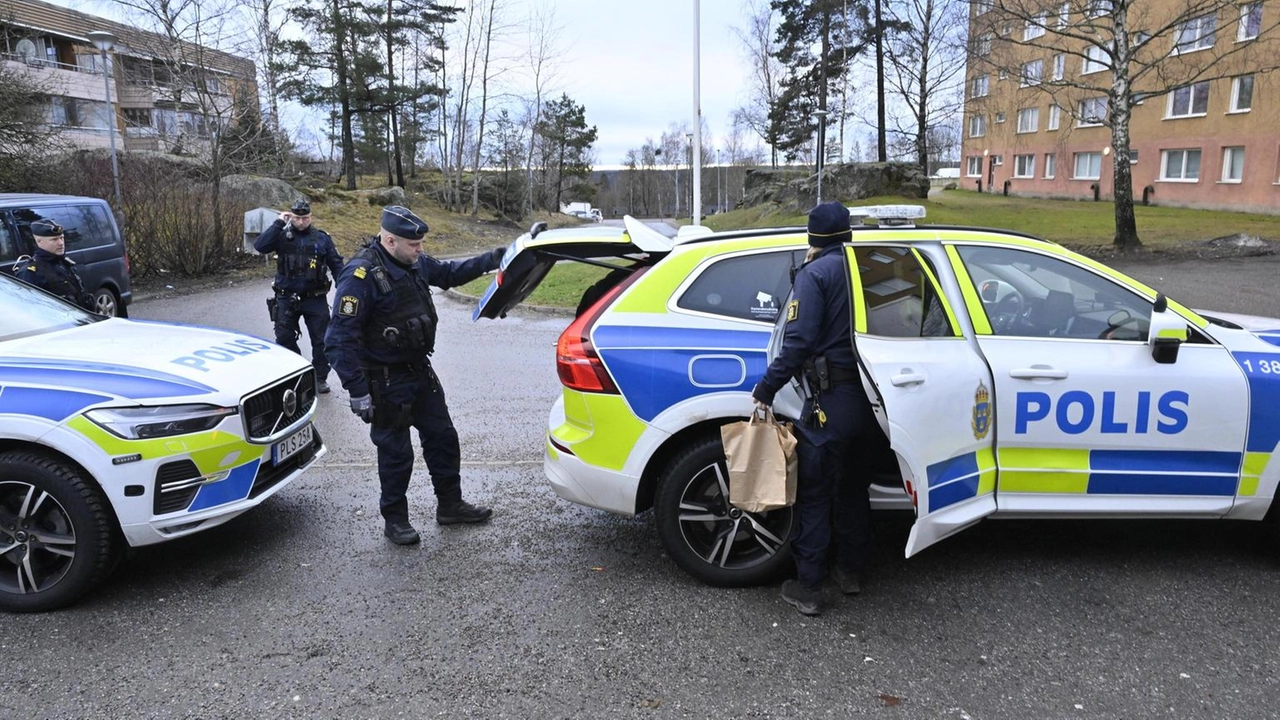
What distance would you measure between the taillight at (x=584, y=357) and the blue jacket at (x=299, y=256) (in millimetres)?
4474

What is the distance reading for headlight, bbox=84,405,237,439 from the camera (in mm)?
3512

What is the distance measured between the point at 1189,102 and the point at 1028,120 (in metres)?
13.2

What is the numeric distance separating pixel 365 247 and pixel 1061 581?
3.83m

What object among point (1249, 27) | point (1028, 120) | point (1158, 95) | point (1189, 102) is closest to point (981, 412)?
point (1158, 95)

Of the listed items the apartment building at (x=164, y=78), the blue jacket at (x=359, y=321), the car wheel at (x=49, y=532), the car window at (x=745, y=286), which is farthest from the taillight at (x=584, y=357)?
the apartment building at (x=164, y=78)

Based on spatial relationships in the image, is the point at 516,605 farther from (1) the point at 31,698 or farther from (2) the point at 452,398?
(2) the point at 452,398

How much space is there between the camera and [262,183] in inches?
1163

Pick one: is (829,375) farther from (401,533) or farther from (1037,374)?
(401,533)

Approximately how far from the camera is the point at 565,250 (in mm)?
4125

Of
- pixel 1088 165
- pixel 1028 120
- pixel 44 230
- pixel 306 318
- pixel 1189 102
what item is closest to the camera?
pixel 44 230

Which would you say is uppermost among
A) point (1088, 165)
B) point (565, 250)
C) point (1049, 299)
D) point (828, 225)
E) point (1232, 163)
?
point (1088, 165)

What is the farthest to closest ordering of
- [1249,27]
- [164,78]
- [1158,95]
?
[1249,27]
[164,78]
[1158,95]

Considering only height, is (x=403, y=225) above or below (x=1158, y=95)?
below

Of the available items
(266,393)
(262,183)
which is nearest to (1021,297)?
(266,393)
